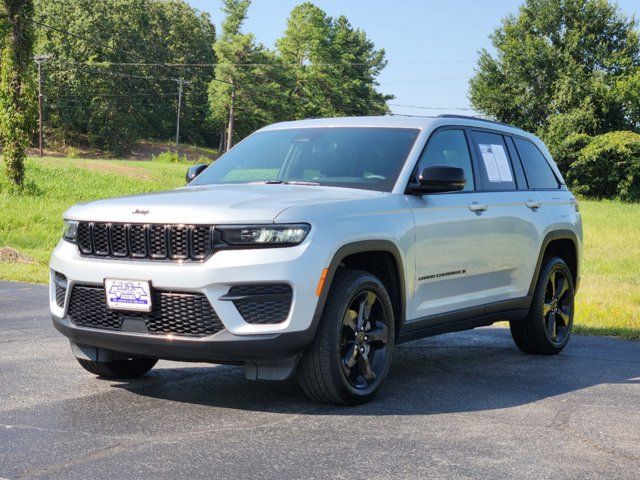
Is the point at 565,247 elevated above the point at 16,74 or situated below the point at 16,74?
below

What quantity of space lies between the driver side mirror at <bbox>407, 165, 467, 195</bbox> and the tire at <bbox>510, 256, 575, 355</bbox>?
6.96 feet

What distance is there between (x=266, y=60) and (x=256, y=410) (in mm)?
98406

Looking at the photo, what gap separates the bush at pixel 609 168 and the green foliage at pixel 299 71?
42.1 metres

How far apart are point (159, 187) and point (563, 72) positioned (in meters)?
31.9

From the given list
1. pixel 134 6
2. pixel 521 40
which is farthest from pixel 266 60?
pixel 521 40

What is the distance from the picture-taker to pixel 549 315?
332 inches

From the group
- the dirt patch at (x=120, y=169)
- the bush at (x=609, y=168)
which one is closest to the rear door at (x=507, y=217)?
the dirt patch at (x=120, y=169)

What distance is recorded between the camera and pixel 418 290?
650cm

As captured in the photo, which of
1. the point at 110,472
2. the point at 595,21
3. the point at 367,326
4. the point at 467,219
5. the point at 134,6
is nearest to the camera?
the point at 110,472

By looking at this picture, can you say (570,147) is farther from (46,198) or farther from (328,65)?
(328,65)

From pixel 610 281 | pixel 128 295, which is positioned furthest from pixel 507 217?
pixel 610 281

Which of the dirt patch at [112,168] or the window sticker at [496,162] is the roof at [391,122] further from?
the dirt patch at [112,168]

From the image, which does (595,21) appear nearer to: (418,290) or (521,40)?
(521,40)

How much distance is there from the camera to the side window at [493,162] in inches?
300
